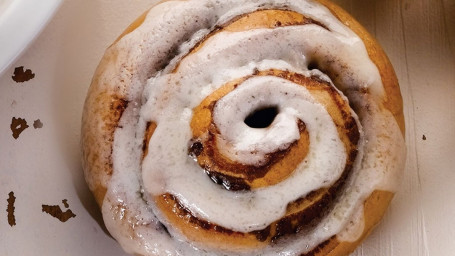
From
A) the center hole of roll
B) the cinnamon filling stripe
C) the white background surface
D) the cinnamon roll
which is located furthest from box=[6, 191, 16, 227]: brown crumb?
the center hole of roll

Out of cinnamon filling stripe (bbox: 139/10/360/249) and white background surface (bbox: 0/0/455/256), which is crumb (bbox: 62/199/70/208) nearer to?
white background surface (bbox: 0/0/455/256)

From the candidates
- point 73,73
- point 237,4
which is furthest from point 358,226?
point 73,73

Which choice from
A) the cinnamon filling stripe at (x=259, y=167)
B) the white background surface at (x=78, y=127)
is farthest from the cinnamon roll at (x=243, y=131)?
the white background surface at (x=78, y=127)

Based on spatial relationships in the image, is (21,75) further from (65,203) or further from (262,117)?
(262,117)

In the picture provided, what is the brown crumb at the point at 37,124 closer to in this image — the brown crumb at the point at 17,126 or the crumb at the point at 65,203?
the brown crumb at the point at 17,126

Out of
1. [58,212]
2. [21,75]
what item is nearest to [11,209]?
[58,212]

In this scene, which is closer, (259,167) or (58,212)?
(259,167)

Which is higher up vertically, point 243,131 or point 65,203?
point 243,131
